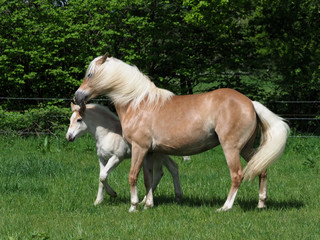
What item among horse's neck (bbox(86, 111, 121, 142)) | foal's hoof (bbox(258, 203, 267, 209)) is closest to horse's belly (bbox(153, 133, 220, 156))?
horse's neck (bbox(86, 111, 121, 142))

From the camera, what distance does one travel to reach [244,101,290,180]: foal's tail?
673 centimetres

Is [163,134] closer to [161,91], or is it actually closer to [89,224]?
[161,91]

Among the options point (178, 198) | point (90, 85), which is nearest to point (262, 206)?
point (178, 198)

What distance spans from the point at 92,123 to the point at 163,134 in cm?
131

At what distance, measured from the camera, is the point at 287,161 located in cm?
1145

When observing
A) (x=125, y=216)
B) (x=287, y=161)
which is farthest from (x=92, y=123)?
(x=287, y=161)

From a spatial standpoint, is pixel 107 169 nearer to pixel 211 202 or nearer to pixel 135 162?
pixel 135 162

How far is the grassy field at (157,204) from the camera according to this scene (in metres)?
5.72

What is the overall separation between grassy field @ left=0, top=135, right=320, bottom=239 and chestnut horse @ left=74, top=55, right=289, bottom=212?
0.49m

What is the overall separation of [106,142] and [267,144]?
90.1 inches

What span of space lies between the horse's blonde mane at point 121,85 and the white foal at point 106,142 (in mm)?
573

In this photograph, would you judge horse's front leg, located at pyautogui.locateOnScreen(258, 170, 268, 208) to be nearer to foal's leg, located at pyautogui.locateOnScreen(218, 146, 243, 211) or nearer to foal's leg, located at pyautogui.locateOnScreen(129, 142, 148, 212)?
foal's leg, located at pyautogui.locateOnScreen(218, 146, 243, 211)

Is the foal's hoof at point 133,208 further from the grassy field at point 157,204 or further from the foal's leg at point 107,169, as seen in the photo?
the foal's leg at point 107,169

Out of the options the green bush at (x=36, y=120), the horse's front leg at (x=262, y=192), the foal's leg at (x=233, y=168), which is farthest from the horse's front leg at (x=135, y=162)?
the green bush at (x=36, y=120)
